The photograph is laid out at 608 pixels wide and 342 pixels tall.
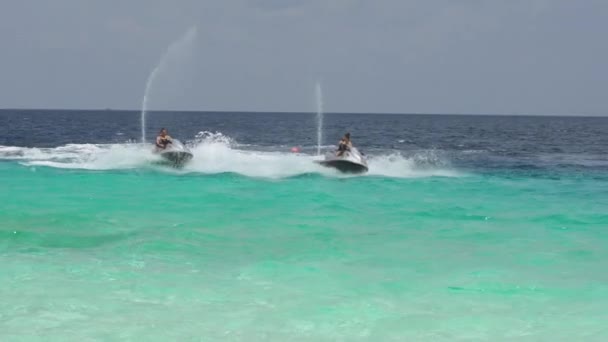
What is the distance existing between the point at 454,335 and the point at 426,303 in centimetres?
147

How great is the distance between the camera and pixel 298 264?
13773 mm

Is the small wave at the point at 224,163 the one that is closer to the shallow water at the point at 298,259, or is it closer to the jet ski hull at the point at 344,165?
the jet ski hull at the point at 344,165

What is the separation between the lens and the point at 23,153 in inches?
1537

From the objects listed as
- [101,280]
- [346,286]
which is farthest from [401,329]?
[101,280]

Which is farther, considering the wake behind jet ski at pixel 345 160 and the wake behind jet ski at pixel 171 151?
the wake behind jet ski at pixel 171 151

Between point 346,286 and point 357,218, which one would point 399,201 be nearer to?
point 357,218

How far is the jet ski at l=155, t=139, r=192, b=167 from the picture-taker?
30.9 meters

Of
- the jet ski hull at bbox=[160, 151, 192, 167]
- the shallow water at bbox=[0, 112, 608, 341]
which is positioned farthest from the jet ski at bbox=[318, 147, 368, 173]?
the jet ski hull at bbox=[160, 151, 192, 167]

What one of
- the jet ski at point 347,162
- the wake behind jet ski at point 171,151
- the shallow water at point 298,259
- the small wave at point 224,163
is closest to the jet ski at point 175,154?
the wake behind jet ski at point 171,151

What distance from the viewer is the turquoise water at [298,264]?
33.4ft

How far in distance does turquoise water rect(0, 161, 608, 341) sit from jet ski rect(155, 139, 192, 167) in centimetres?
599

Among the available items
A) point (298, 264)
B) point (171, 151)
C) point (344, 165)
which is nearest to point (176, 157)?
point (171, 151)

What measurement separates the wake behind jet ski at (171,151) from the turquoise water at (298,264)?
19.7 ft

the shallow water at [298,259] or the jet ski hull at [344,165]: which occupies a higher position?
the jet ski hull at [344,165]
